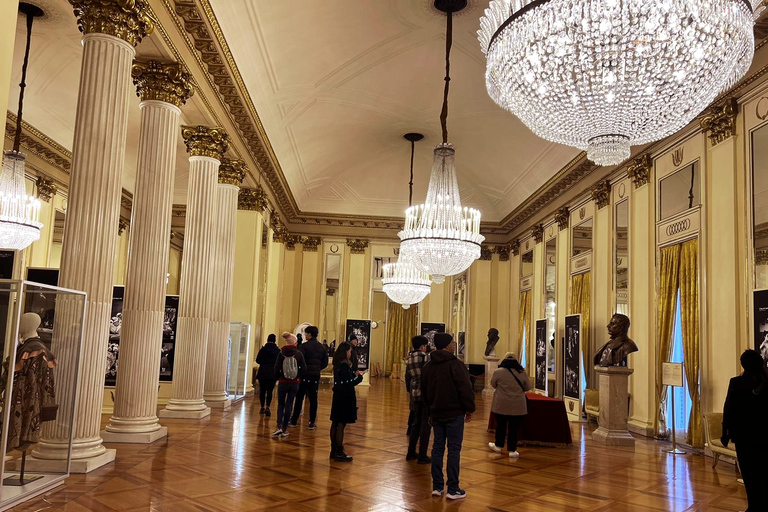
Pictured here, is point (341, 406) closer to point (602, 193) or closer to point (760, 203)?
point (760, 203)

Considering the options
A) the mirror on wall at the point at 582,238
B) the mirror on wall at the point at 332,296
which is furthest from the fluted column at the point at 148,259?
the mirror on wall at the point at 332,296

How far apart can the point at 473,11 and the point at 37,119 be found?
26.2 feet

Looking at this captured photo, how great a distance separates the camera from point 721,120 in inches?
325

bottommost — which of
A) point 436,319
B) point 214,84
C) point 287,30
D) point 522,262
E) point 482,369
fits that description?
point 482,369

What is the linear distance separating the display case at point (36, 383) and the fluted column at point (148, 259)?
1771 millimetres

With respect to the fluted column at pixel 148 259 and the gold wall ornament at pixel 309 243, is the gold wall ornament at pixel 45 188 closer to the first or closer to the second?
the fluted column at pixel 148 259

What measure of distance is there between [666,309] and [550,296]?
571 cm

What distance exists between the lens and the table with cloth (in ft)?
27.5

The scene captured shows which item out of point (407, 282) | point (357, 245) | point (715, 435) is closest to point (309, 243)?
point (357, 245)

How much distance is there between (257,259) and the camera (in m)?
13.7

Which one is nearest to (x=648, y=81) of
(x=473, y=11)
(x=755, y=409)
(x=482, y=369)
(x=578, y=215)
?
(x=755, y=409)

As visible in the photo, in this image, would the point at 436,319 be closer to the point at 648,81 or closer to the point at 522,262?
the point at 522,262

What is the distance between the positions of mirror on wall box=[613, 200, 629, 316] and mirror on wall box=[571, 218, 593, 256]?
1363 mm

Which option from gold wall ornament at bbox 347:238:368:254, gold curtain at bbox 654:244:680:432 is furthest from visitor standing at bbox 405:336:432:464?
gold wall ornament at bbox 347:238:368:254
